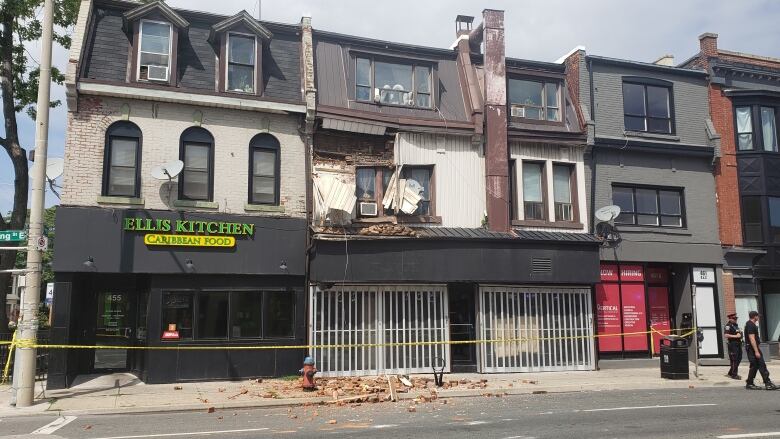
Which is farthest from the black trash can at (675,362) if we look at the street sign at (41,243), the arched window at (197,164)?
the street sign at (41,243)

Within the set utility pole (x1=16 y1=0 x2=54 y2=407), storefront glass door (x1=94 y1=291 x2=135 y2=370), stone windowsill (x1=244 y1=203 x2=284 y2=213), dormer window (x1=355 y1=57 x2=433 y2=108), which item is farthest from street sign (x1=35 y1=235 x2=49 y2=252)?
dormer window (x1=355 y1=57 x2=433 y2=108)

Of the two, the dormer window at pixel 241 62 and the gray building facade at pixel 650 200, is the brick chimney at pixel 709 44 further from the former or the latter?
the dormer window at pixel 241 62

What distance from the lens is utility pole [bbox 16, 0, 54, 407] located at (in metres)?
12.0

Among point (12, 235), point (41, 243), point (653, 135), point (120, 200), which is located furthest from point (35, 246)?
point (653, 135)

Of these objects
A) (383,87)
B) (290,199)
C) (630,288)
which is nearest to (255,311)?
(290,199)

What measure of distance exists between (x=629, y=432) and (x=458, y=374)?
7.95 metres

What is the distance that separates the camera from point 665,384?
15.0 meters

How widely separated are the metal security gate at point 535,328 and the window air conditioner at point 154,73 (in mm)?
9993

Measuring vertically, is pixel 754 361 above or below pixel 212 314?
below

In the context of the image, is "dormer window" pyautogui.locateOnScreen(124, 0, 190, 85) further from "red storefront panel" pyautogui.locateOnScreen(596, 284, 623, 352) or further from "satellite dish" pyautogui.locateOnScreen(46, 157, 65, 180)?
"red storefront panel" pyautogui.locateOnScreen(596, 284, 623, 352)

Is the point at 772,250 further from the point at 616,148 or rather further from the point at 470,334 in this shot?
the point at 470,334

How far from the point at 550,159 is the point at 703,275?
248 inches

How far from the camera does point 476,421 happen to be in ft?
33.3

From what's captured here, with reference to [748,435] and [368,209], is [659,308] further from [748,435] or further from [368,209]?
[748,435]
